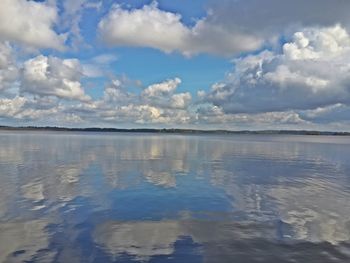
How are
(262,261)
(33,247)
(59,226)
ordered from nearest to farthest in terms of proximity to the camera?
(262,261) → (33,247) → (59,226)

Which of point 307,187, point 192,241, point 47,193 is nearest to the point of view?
point 192,241

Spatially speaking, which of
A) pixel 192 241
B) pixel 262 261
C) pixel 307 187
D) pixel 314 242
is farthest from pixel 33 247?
pixel 307 187

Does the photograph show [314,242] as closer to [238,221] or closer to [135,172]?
[238,221]

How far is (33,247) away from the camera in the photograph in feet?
40.4

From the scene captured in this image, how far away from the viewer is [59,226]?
Result: 14836 mm

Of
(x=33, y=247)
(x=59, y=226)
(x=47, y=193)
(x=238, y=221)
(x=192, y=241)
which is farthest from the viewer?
(x=47, y=193)

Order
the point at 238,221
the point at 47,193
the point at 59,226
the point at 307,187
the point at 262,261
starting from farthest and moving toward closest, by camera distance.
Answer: the point at 307,187 → the point at 47,193 → the point at 238,221 → the point at 59,226 → the point at 262,261

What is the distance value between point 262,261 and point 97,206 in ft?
32.1

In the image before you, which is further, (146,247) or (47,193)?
(47,193)

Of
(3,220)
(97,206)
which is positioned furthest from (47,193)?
(3,220)

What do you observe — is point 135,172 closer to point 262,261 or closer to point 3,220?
point 3,220

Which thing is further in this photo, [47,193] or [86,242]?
[47,193]

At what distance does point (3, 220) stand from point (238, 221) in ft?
32.7

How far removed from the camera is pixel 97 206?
18656 mm
